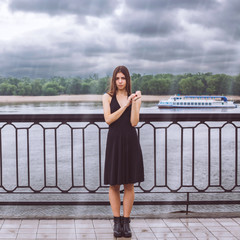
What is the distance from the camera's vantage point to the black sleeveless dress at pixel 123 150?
4371mm

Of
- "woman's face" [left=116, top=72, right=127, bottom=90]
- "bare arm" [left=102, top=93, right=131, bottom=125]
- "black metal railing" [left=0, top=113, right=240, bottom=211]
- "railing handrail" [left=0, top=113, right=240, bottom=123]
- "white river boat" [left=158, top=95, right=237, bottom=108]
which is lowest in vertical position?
"white river boat" [left=158, top=95, right=237, bottom=108]

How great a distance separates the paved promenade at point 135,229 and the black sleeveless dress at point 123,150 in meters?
0.66

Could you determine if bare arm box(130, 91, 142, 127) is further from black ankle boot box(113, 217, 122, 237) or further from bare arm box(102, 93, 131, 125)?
black ankle boot box(113, 217, 122, 237)

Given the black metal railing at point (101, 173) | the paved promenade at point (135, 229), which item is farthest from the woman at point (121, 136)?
the black metal railing at point (101, 173)

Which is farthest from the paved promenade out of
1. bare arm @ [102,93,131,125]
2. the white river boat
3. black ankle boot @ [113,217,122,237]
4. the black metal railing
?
the white river boat

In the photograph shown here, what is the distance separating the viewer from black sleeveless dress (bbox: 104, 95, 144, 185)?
4.37m

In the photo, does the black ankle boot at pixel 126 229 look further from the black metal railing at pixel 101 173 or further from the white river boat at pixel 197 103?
the white river boat at pixel 197 103

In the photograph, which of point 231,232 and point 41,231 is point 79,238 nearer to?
point 41,231

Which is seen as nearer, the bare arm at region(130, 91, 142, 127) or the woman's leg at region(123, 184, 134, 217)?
the bare arm at region(130, 91, 142, 127)

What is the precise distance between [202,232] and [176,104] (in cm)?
10100

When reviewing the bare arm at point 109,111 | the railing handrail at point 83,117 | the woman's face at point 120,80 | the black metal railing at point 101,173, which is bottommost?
the black metal railing at point 101,173

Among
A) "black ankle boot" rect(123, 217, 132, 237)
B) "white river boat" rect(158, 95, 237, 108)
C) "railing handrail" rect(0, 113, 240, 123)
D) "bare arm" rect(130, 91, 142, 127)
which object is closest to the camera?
"bare arm" rect(130, 91, 142, 127)

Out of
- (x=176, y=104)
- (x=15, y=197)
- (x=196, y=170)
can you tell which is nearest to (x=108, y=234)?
(x=15, y=197)

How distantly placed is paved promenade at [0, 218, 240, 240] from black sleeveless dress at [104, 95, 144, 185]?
0.66 meters
